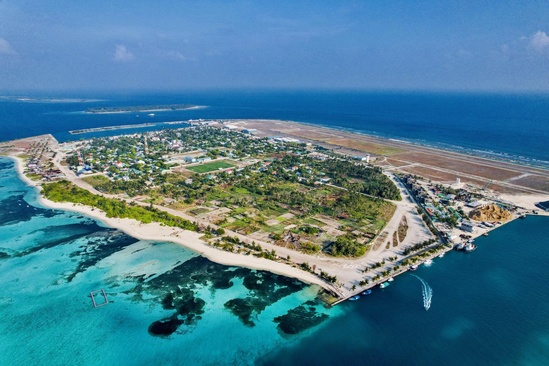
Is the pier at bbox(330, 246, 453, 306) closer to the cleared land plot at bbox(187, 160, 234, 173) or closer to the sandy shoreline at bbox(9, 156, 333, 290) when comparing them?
the sandy shoreline at bbox(9, 156, 333, 290)

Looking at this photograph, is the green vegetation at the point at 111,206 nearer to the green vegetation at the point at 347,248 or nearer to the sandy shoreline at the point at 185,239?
the sandy shoreline at the point at 185,239

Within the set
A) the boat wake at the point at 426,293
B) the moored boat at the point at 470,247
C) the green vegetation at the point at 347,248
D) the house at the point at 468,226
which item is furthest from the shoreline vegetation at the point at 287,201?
the boat wake at the point at 426,293

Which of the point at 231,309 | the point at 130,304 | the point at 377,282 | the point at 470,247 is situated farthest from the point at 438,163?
the point at 130,304

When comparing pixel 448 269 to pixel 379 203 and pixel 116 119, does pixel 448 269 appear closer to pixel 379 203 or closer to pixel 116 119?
pixel 379 203

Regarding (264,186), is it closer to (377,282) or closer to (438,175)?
(377,282)

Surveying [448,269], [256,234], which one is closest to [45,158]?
[256,234]

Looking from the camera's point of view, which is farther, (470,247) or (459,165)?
(459,165)
